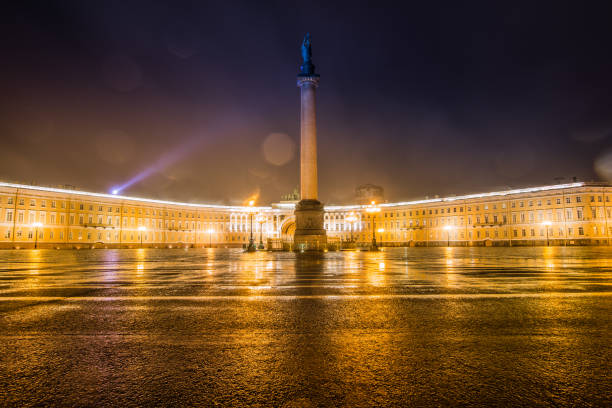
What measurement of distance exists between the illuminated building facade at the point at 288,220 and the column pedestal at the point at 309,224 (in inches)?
336

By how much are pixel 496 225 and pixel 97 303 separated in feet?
302

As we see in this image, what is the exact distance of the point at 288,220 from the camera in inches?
4058

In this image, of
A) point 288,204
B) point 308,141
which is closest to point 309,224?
point 308,141

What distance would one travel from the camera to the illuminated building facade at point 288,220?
2719 inches

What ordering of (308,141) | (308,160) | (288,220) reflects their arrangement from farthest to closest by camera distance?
(288,220)
(308,160)
(308,141)

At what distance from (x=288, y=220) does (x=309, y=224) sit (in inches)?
2572

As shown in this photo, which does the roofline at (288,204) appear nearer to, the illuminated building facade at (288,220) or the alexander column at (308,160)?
the illuminated building facade at (288,220)

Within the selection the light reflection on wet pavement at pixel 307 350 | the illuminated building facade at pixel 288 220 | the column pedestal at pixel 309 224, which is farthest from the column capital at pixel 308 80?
the light reflection on wet pavement at pixel 307 350

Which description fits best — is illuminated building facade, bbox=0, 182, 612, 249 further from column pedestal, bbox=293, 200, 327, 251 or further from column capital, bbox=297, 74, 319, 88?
column capital, bbox=297, 74, 319, 88

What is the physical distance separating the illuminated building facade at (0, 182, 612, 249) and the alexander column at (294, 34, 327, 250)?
8684 millimetres

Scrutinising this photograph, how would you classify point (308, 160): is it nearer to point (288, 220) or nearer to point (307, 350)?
point (307, 350)

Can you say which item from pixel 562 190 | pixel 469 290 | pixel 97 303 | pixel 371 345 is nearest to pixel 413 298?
pixel 469 290

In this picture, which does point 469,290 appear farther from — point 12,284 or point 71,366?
point 12,284

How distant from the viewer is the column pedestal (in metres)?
37.4
